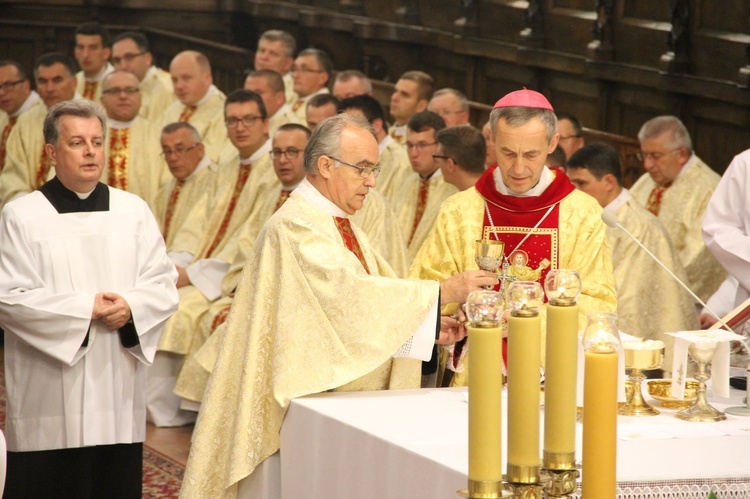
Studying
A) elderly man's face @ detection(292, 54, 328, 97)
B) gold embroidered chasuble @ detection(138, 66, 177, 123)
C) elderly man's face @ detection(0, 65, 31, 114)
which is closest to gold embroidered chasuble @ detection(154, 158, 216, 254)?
elderly man's face @ detection(0, 65, 31, 114)

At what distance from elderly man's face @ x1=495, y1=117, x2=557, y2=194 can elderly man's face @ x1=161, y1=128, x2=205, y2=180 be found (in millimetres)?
4135

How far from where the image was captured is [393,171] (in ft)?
24.7

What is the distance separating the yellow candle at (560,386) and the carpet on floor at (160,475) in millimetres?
3612

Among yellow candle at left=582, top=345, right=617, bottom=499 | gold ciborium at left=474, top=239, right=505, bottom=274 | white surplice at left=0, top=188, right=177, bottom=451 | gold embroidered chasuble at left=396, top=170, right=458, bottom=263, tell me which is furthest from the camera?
gold embroidered chasuble at left=396, top=170, right=458, bottom=263

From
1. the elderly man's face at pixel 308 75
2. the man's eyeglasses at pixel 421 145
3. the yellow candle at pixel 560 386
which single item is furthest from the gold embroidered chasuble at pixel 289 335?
the elderly man's face at pixel 308 75

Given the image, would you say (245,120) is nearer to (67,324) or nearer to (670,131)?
(670,131)

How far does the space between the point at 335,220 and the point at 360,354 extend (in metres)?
0.45

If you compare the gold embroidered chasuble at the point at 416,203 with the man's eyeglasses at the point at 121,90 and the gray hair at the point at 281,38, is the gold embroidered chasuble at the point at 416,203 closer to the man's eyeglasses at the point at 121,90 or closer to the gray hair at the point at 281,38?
the man's eyeglasses at the point at 121,90

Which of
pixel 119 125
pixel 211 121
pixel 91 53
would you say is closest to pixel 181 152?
pixel 119 125

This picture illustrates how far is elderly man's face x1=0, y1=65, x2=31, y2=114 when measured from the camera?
30.3 feet

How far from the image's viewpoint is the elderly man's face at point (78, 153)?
13.3ft

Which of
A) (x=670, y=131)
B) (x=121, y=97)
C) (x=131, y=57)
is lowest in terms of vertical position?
(x=670, y=131)

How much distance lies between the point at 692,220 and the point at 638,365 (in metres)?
3.95

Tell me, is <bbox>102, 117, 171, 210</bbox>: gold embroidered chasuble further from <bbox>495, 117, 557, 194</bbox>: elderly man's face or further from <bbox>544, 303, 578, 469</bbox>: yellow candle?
<bbox>544, 303, 578, 469</bbox>: yellow candle
